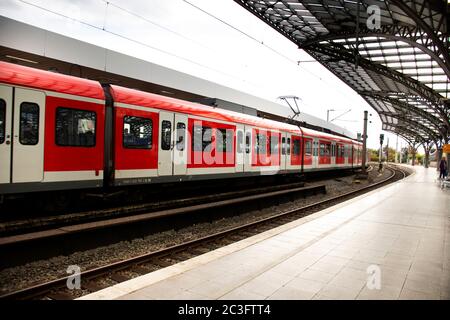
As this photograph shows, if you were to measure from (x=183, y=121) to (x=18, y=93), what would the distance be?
4.61 meters

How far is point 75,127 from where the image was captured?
7.62m

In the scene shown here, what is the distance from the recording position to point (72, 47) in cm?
1076

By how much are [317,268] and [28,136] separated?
578cm

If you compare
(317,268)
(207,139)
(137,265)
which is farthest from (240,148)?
(317,268)

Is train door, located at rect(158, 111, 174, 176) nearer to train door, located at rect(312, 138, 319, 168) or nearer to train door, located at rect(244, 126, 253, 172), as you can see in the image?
train door, located at rect(244, 126, 253, 172)

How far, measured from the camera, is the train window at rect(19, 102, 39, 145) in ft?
22.1

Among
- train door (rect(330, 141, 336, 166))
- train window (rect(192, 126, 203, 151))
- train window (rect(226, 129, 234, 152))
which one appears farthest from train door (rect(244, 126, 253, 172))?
train door (rect(330, 141, 336, 166))

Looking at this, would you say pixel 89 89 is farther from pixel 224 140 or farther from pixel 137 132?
pixel 224 140

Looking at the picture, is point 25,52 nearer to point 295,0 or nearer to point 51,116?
point 51,116

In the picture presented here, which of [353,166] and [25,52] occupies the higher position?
[25,52]

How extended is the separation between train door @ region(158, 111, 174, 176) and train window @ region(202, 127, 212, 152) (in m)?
1.47

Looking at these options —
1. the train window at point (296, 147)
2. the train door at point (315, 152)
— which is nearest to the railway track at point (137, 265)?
the train window at point (296, 147)
